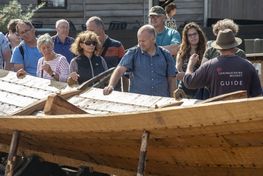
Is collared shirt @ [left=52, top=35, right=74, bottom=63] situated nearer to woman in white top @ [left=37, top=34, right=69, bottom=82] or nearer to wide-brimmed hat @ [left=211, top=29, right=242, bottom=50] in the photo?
woman in white top @ [left=37, top=34, right=69, bottom=82]

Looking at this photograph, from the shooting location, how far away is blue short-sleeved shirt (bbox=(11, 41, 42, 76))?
28.1 feet

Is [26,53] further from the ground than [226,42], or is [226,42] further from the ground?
[226,42]

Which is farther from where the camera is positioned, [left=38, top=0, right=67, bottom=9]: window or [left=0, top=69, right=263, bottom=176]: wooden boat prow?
[left=38, top=0, right=67, bottom=9]: window

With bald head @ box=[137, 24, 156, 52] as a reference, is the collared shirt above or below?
below

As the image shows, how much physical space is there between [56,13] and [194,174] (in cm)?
1666

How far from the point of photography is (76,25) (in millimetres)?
22047

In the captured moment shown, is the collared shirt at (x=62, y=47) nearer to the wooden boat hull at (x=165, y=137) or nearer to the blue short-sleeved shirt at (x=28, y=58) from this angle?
the blue short-sleeved shirt at (x=28, y=58)

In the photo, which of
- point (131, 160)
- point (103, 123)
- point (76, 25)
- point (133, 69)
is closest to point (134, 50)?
point (133, 69)

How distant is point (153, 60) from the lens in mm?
7098

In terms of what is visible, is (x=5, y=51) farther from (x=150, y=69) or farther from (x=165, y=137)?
(x=165, y=137)

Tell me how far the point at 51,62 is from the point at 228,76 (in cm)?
273

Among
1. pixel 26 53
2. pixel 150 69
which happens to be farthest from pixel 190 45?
pixel 26 53

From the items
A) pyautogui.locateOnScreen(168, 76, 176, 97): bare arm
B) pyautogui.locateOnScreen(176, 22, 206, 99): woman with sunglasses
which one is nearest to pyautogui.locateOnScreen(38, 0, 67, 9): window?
pyautogui.locateOnScreen(176, 22, 206, 99): woman with sunglasses

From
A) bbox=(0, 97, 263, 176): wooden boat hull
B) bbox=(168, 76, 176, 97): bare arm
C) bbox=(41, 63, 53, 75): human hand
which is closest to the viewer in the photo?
bbox=(0, 97, 263, 176): wooden boat hull
